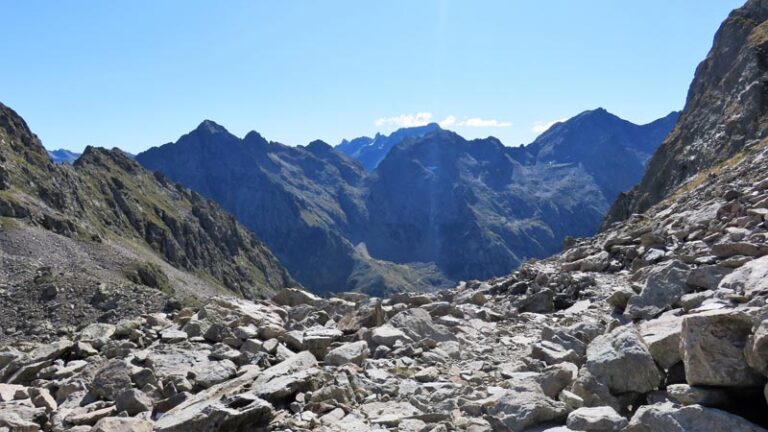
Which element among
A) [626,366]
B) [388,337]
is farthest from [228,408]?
[626,366]

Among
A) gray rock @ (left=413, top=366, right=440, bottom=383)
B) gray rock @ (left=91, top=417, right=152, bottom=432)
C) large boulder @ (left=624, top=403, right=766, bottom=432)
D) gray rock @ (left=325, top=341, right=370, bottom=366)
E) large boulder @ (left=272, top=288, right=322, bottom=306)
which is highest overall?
large boulder @ (left=624, top=403, right=766, bottom=432)

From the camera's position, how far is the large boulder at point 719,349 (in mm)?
7465

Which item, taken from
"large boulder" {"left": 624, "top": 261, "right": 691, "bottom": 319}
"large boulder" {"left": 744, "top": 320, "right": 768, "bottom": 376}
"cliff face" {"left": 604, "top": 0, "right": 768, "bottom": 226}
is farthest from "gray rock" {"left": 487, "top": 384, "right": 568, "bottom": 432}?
"cliff face" {"left": 604, "top": 0, "right": 768, "bottom": 226}

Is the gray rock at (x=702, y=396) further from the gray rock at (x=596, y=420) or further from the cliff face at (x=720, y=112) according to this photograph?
the cliff face at (x=720, y=112)

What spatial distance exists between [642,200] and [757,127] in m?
28.9

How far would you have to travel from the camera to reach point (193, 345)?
53.6 ft

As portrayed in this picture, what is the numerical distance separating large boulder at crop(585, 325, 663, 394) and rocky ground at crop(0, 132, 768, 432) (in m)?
0.03

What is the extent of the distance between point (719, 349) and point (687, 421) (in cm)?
116

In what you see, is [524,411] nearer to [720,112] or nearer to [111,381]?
[111,381]

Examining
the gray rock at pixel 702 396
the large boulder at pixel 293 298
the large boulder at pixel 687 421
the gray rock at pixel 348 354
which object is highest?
the gray rock at pixel 702 396

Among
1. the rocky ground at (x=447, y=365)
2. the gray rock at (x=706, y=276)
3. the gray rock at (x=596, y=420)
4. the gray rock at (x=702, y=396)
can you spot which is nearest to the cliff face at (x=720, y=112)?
the gray rock at (x=706, y=276)

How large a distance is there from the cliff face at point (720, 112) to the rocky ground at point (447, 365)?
2362 inches

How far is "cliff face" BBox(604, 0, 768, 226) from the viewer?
7969cm

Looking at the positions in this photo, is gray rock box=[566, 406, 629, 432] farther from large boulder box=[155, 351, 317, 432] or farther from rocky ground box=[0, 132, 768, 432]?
large boulder box=[155, 351, 317, 432]
